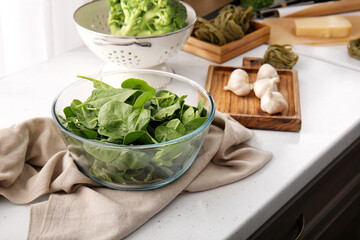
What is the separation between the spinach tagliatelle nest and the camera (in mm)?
788

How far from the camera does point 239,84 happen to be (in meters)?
1.17

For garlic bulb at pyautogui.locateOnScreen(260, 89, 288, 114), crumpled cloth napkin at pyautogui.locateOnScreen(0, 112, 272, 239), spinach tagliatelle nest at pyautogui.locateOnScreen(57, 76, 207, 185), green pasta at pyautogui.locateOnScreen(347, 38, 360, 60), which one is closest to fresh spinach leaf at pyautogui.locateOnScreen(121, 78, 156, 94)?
spinach tagliatelle nest at pyautogui.locateOnScreen(57, 76, 207, 185)

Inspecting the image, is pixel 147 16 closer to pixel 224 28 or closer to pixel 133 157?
pixel 224 28

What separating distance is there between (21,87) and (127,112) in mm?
504

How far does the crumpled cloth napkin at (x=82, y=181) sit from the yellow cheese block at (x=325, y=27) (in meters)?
0.70

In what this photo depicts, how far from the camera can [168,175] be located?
846 mm

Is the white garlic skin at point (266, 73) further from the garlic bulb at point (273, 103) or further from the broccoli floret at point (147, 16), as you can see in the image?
the broccoli floret at point (147, 16)

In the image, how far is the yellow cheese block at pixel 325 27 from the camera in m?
1.56

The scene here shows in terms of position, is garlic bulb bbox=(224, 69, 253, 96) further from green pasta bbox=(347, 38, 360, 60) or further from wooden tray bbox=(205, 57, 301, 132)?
green pasta bbox=(347, 38, 360, 60)

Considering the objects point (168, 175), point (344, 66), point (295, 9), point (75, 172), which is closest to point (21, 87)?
point (75, 172)

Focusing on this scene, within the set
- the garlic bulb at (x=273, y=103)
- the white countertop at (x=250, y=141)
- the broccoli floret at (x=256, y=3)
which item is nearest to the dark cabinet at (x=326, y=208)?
the white countertop at (x=250, y=141)

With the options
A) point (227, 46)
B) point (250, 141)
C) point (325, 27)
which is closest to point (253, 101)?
point (250, 141)

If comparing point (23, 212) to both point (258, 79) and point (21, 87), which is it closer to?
point (21, 87)

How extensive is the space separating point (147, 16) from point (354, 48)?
658 millimetres
